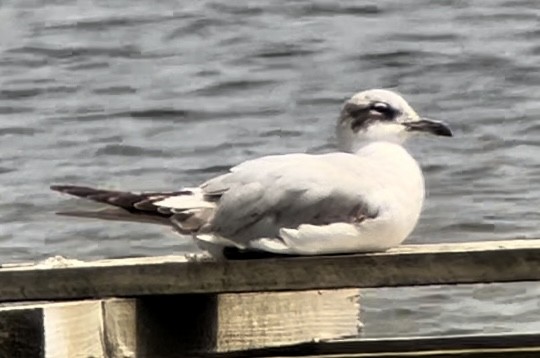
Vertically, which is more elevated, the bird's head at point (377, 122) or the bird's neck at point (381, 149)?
the bird's head at point (377, 122)

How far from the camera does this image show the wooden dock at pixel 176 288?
11.7ft

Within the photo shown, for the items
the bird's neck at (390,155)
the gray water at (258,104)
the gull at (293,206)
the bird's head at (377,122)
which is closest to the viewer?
the gull at (293,206)

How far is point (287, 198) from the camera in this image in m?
3.88

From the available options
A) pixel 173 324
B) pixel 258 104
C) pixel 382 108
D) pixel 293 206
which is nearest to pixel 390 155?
pixel 382 108

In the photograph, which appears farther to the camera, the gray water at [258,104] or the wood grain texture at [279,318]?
the gray water at [258,104]

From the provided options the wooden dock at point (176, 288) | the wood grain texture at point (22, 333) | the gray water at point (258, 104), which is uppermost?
the gray water at point (258, 104)

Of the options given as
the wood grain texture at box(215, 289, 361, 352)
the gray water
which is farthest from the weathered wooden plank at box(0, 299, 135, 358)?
the gray water

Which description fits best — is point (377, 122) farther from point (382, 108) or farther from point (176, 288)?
point (176, 288)

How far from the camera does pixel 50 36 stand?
11.5 metres

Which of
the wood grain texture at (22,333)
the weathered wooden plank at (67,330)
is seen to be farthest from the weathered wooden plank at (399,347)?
the wood grain texture at (22,333)

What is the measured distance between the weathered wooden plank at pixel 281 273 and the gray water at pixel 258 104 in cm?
262

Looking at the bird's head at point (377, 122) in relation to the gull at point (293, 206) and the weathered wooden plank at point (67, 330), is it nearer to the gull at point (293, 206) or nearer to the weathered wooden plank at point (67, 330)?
the gull at point (293, 206)

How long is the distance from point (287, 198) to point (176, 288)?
0.33 meters

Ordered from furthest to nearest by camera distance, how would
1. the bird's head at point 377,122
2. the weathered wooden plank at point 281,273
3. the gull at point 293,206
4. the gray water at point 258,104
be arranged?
the gray water at point 258,104
the bird's head at point 377,122
the gull at point 293,206
the weathered wooden plank at point 281,273
